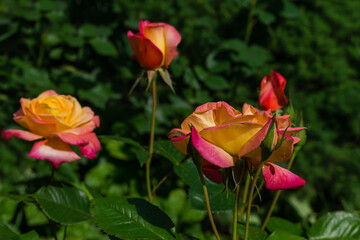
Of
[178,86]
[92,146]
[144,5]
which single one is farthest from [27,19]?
[92,146]

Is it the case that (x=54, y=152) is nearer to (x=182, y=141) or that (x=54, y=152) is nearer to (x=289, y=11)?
(x=182, y=141)

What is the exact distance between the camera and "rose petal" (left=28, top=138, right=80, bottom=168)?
0.67m

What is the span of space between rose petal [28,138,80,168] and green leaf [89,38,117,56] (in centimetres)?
88

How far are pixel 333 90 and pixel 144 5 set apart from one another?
971mm

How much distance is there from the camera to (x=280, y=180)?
495 mm

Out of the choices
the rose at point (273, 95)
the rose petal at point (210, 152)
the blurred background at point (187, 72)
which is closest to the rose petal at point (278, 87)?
the rose at point (273, 95)

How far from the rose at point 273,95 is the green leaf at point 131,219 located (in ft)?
1.03

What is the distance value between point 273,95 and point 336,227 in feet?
0.95

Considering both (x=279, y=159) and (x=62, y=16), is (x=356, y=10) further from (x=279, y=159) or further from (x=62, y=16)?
(x=279, y=159)

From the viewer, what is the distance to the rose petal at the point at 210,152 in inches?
18.1

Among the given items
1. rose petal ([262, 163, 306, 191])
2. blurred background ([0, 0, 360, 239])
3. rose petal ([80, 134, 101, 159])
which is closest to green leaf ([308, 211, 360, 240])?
rose petal ([262, 163, 306, 191])

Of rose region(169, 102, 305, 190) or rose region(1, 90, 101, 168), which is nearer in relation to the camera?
rose region(169, 102, 305, 190)

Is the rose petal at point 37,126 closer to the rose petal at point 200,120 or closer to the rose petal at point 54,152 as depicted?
the rose petal at point 54,152

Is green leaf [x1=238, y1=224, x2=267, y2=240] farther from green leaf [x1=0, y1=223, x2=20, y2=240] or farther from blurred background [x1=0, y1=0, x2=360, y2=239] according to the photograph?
blurred background [x1=0, y1=0, x2=360, y2=239]
